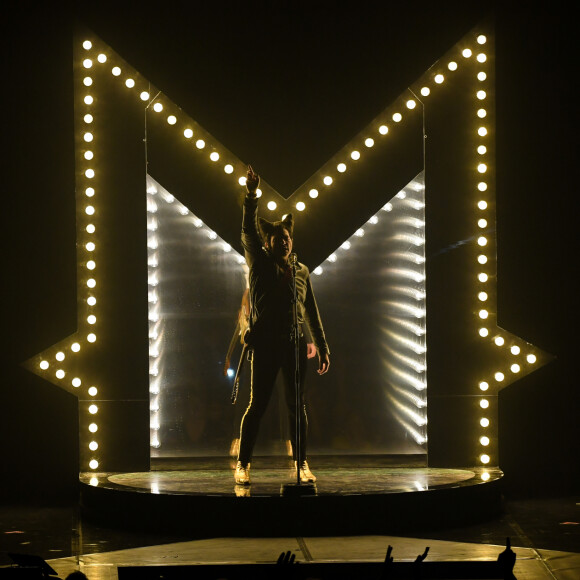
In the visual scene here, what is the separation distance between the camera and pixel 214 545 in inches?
274

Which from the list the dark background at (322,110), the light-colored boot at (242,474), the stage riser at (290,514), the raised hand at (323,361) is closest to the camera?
the stage riser at (290,514)

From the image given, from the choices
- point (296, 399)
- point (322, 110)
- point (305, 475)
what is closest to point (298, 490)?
point (305, 475)

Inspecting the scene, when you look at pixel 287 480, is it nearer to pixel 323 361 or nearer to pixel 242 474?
pixel 242 474

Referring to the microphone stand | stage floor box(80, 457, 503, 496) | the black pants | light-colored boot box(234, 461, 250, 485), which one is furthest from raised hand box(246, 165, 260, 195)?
stage floor box(80, 457, 503, 496)

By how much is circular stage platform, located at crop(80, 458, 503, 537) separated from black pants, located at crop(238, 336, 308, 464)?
1.05 ft

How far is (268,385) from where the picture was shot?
8.08 m

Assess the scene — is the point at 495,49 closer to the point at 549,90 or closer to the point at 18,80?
the point at 549,90

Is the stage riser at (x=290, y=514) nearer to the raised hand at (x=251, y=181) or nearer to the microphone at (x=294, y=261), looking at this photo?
the microphone at (x=294, y=261)

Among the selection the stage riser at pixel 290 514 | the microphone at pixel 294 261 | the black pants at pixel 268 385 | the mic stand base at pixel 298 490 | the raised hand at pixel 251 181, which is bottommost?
the stage riser at pixel 290 514

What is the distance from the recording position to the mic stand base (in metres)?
7.34

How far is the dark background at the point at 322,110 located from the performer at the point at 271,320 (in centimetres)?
87

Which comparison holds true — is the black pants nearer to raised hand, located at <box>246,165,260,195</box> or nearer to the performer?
the performer

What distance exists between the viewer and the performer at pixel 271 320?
8.04 metres

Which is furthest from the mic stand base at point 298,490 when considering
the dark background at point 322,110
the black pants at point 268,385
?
the dark background at point 322,110
